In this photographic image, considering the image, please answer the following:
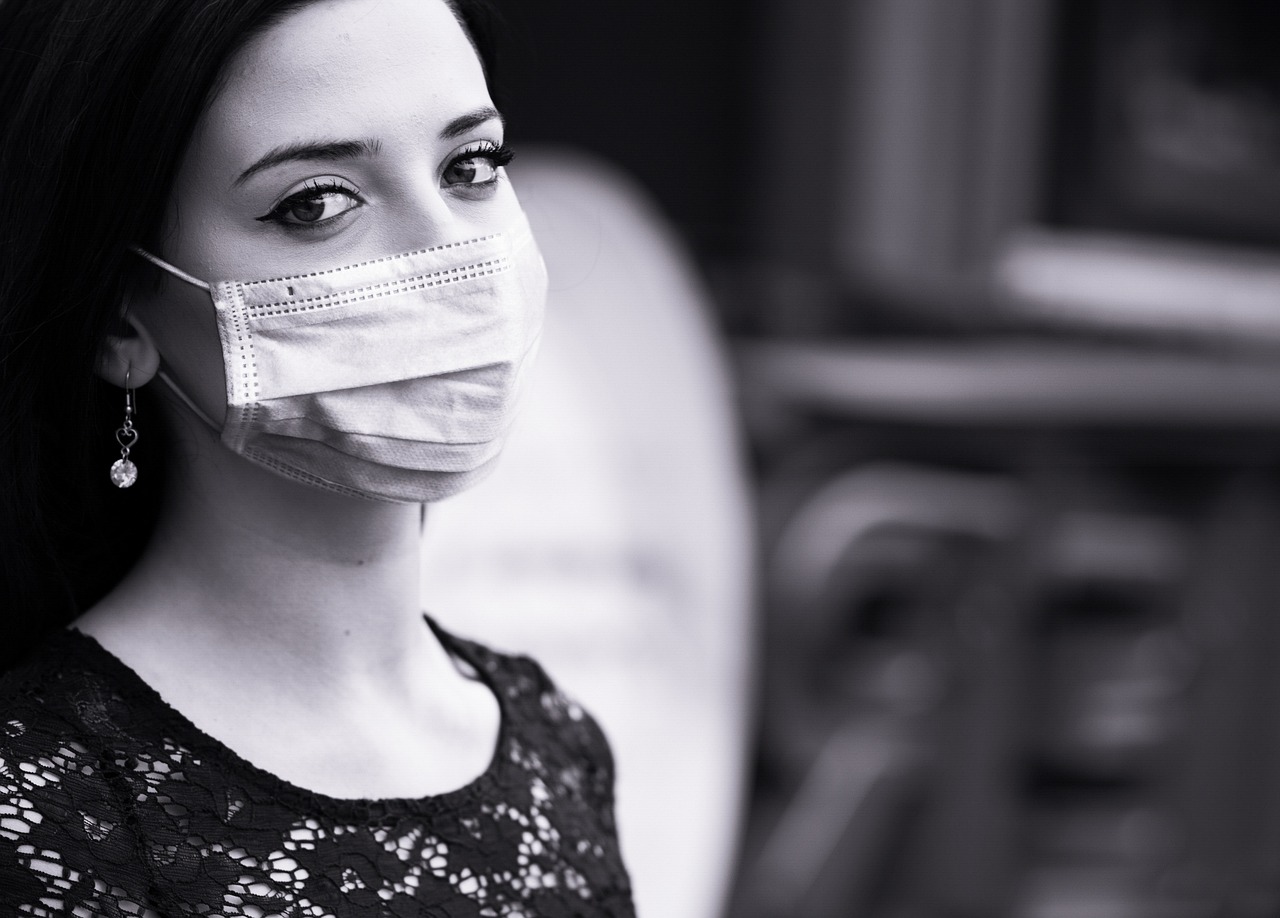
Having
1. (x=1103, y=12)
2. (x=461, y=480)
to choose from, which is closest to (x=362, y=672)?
(x=461, y=480)

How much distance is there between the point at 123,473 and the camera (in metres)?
1.29

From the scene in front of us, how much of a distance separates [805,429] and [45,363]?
2.47 meters

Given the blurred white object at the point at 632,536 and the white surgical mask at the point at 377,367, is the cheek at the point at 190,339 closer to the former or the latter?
the white surgical mask at the point at 377,367

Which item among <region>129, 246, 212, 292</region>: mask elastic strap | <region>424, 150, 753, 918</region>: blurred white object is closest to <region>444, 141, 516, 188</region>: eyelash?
<region>129, 246, 212, 292</region>: mask elastic strap

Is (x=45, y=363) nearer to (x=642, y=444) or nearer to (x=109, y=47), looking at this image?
(x=109, y=47)

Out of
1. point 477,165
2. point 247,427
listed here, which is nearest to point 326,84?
point 477,165

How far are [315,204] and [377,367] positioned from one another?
145 millimetres

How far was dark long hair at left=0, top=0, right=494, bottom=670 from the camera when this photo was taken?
121 centimetres

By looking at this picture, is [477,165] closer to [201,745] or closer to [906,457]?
[201,745]

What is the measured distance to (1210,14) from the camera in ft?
14.5

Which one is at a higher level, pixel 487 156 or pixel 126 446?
pixel 487 156

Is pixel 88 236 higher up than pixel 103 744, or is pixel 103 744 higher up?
pixel 88 236

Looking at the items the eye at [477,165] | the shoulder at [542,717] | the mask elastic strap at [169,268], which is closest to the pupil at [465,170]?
the eye at [477,165]

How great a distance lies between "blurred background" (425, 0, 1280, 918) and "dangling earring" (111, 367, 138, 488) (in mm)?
1573
